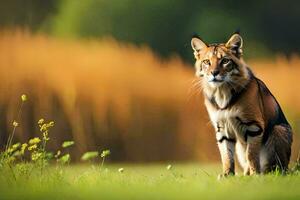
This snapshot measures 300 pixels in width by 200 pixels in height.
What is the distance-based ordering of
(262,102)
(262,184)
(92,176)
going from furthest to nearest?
(262,102)
(92,176)
(262,184)

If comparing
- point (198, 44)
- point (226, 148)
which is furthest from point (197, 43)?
point (226, 148)

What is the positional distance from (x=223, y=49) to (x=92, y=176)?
1541mm

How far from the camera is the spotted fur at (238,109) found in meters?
7.53

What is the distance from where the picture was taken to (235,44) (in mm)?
7664

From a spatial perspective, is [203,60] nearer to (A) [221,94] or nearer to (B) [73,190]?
(A) [221,94]

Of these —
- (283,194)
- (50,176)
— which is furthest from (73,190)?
(283,194)

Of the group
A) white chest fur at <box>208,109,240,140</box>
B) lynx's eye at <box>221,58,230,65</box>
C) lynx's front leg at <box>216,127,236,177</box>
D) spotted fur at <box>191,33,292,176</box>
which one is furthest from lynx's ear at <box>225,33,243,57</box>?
lynx's front leg at <box>216,127,236,177</box>

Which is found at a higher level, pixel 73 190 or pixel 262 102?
pixel 262 102

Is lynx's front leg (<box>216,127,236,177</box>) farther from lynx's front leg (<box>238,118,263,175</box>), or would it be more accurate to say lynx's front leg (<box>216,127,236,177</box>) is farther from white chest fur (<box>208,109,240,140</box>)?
lynx's front leg (<box>238,118,263,175</box>)

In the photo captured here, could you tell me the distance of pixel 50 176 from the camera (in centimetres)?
703

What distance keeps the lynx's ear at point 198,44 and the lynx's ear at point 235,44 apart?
0.67 ft

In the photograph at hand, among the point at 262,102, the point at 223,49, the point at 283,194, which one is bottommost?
the point at 283,194

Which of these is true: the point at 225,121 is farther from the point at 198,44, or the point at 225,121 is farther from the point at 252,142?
the point at 198,44

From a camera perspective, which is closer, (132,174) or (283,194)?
(283,194)
